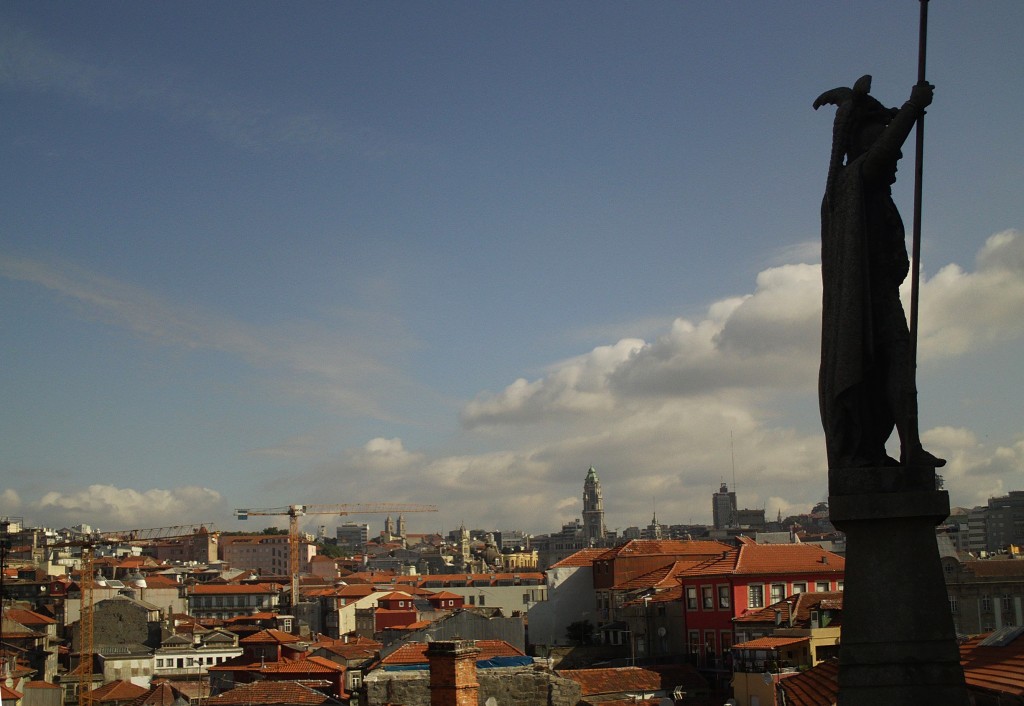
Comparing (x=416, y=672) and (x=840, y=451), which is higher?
(x=840, y=451)

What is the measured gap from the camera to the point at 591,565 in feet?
246

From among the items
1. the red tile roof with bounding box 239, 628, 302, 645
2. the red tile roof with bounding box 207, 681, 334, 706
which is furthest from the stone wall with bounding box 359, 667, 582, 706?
the red tile roof with bounding box 239, 628, 302, 645

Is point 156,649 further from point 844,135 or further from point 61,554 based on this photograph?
point 61,554

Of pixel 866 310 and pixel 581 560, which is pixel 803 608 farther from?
pixel 581 560

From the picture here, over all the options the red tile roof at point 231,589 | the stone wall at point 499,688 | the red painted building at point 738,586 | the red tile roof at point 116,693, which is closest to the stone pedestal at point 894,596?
the stone wall at point 499,688

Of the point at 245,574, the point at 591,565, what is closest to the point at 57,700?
the point at 591,565

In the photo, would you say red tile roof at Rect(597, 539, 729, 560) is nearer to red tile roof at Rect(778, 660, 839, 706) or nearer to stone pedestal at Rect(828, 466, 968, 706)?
red tile roof at Rect(778, 660, 839, 706)

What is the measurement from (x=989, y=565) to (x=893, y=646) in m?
73.6

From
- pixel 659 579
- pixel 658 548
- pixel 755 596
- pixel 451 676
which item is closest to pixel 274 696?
pixel 451 676

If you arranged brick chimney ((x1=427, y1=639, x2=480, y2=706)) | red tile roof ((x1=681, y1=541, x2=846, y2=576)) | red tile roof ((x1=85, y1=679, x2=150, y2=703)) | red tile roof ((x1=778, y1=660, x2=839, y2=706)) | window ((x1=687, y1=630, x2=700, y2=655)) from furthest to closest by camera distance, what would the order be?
1. red tile roof ((x1=85, y1=679, x2=150, y2=703))
2. window ((x1=687, y1=630, x2=700, y2=655))
3. red tile roof ((x1=681, y1=541, x2=846, y2=576))
4. brick chimney ((x1=427, y1=639, x2=480, y2=706))
5. red tile roof ((x1=778, y1=660, x2=839, y2=706))

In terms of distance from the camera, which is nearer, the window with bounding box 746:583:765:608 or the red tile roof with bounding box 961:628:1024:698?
the red tile roof with bounding box 961:628:1024:698

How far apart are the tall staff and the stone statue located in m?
0.06

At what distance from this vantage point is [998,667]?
12.6 m

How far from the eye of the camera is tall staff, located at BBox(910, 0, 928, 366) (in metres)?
8.03
